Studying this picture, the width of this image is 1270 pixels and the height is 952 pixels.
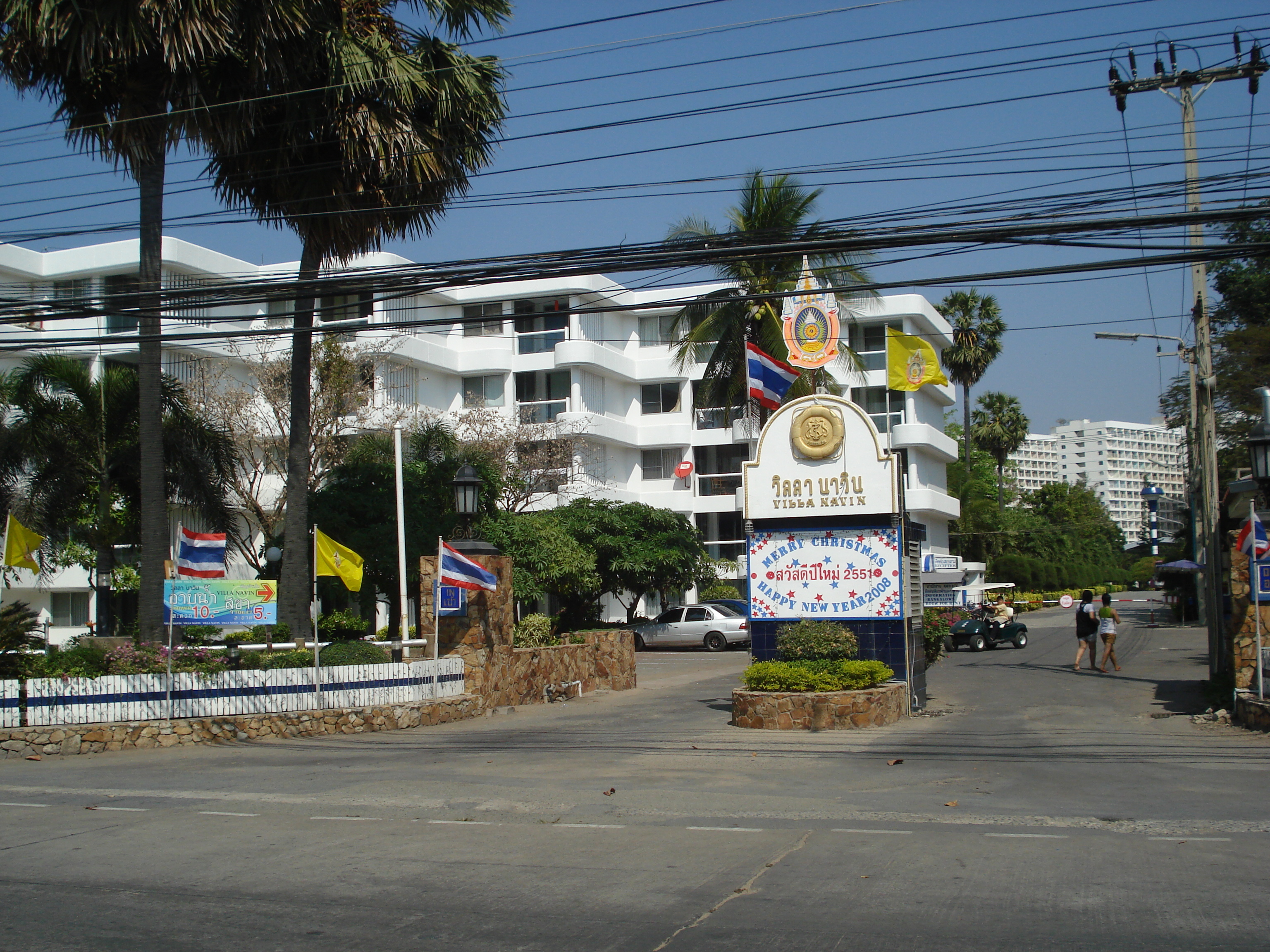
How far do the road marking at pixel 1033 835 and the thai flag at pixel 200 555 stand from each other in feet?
37.6

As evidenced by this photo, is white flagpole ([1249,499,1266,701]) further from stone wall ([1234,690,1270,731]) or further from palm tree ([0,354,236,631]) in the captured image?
→ palm tree ([0,354,236,631])

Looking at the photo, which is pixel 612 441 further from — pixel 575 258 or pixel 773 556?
pixel 575 258

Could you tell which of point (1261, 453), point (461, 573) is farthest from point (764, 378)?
point (1261, 453)

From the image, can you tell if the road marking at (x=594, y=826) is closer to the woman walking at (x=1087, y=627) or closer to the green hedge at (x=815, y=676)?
the green hedge at (x=815, y=676)

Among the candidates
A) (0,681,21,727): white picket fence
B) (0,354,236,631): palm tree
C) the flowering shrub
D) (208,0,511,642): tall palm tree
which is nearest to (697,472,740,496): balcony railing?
(0,354,236,631): palm tree

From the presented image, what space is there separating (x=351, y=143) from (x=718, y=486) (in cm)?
3234

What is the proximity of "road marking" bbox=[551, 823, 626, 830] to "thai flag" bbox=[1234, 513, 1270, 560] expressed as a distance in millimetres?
9765

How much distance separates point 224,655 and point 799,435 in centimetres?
1131

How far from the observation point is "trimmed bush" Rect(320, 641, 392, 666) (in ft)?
56.2

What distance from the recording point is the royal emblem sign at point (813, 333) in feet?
64.8

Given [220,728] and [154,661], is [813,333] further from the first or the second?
[154,661]

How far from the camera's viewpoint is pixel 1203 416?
21.6m

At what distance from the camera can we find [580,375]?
4544 centimetres

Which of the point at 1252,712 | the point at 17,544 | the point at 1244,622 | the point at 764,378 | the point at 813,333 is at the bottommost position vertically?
the point at 1252,712
